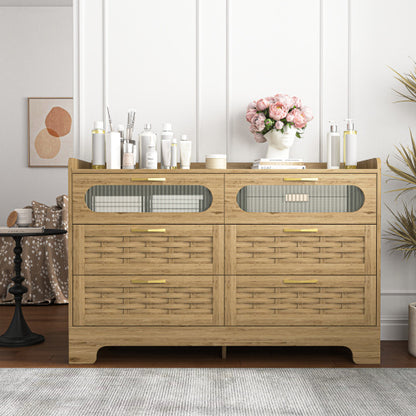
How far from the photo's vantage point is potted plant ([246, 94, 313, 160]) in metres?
2.67

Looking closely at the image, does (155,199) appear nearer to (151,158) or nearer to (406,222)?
(151,158)

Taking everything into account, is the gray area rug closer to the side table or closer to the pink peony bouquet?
the side table

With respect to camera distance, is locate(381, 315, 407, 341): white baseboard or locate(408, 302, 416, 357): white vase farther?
locate(381, 315, 407, 341): white baseboard

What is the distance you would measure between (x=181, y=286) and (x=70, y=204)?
2.28 ft

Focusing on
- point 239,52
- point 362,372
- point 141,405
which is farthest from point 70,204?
point 362,372

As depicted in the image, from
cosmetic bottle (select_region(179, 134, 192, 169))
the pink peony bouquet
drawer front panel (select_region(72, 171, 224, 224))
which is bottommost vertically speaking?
drawer front panel (select_region(72, 171, 224, 224))

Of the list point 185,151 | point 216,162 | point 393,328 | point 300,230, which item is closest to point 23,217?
point 185,151

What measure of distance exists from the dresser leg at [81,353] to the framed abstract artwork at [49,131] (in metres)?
3.09

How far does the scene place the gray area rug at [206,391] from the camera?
1937 millimetres

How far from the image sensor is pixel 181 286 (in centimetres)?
246

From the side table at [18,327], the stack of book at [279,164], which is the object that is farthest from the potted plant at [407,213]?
the side table at [18,327]

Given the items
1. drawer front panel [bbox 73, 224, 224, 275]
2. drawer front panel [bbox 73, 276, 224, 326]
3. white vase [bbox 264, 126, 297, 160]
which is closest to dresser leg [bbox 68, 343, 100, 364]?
drawer front panel [bbox 73, 276, 224, 326]

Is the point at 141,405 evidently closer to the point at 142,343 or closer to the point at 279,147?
the point at 142,343

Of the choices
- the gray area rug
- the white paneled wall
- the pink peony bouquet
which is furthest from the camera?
the white paneled wall
